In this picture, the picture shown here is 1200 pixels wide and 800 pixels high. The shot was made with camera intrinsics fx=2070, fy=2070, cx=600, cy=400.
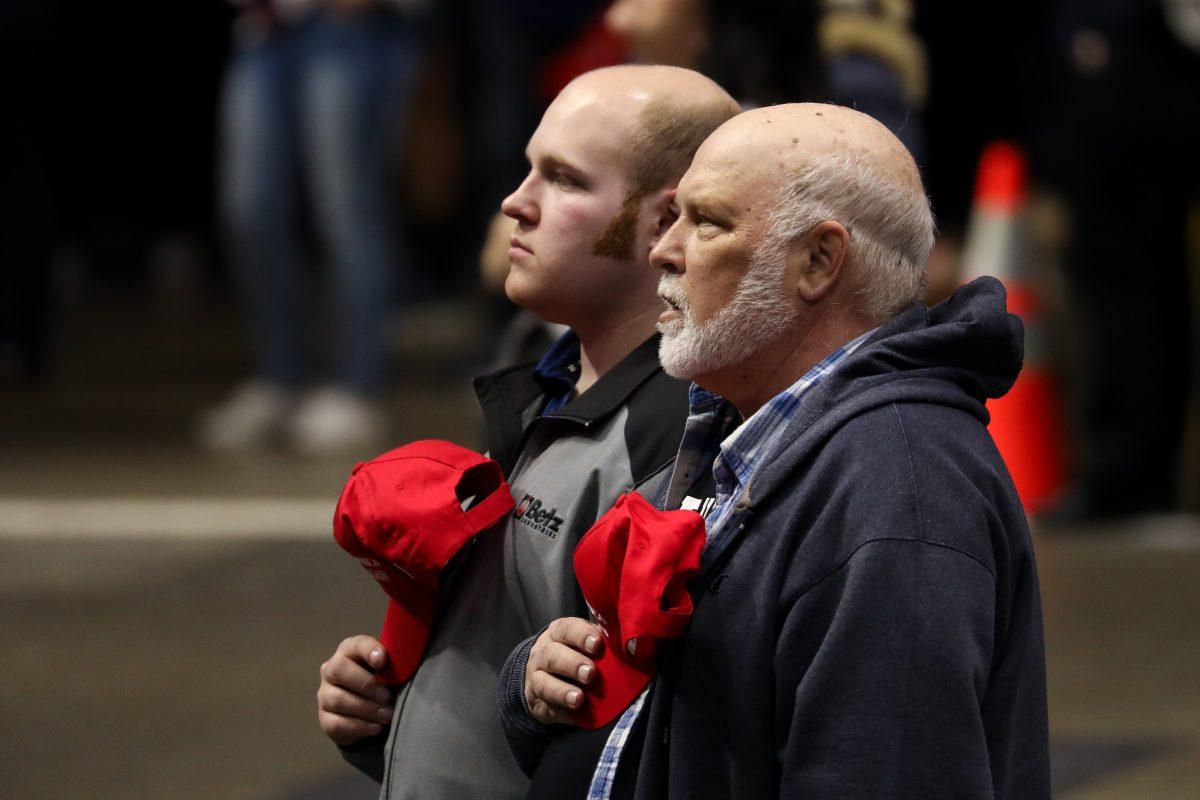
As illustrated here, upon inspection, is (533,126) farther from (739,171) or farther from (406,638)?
(739,171)

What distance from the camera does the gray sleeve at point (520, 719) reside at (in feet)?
8.13

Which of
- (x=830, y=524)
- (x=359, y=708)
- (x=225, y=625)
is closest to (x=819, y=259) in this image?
(x=830, y=524)

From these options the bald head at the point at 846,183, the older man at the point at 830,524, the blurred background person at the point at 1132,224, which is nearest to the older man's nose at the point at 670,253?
the older man at the point at 830,524

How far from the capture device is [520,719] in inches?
97.9

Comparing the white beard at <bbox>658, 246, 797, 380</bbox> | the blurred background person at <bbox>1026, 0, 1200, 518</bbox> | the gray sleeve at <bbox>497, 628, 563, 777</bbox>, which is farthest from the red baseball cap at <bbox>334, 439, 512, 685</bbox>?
the blurred background person at <bbox>1026, 0, 1200, 518</bbox>

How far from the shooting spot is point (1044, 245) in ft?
42.5

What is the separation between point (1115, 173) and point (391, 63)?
320cm

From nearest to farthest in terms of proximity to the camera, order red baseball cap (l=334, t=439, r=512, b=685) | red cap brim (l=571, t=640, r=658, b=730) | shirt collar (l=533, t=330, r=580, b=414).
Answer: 1. red cap brim (l=571, t=640, r=658, b=730)
2. red baseball cap (l=334, t=439, r=512, b=685)
3. shirt collar (l=533, t=330, r=580, b=414)

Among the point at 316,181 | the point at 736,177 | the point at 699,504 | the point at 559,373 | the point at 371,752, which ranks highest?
the point at 316,181

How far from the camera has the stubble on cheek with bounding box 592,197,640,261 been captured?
274 centimetres

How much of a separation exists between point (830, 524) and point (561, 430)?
2.24 feet

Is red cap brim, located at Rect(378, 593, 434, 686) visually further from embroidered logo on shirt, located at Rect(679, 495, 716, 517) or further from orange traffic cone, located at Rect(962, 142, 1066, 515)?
orange traffic cone, located at Rect(962, 142, 1066, 515)

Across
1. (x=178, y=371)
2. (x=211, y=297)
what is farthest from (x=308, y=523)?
(x=211, y=297)

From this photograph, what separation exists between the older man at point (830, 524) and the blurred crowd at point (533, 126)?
788mm
